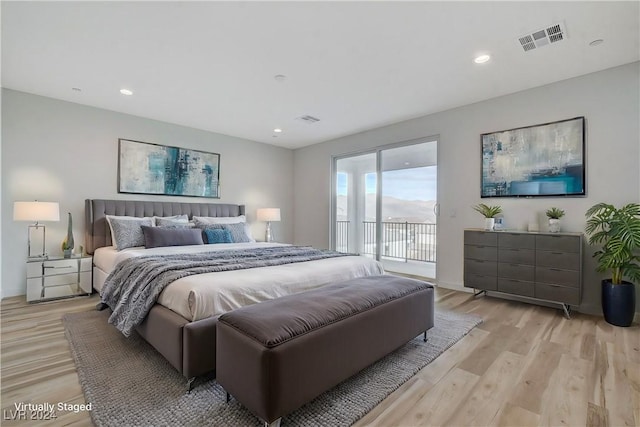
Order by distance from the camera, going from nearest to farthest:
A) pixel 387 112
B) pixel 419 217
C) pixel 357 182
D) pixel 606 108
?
pixel 606 108 < pixel 387 112 < pixel 419 217 < pixel 357 182

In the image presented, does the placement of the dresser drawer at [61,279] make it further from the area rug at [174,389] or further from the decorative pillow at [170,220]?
the area rug at [174,389]

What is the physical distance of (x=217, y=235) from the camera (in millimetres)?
4320

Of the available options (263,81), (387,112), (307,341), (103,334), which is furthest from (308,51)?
(103,334)

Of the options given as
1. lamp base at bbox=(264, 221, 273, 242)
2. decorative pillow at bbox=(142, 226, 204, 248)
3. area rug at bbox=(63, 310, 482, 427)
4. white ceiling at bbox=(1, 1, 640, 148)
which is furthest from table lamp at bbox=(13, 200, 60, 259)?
lamp base at bbox=(264, 221, 273, 242)

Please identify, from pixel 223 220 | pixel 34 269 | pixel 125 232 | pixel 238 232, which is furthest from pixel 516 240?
pixel 34 269

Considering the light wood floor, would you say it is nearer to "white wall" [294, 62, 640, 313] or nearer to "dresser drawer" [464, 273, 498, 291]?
"dresser drawer" [464, 273, 498, 291]

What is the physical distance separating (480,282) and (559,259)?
2.88ft

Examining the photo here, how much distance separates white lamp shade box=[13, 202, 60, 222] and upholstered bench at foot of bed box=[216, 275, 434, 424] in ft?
10.5

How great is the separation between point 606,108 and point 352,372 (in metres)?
3.78

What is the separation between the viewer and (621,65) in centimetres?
303

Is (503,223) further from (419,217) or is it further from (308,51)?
(308,51)

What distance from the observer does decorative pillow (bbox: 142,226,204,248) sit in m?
3.77

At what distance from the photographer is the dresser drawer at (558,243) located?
3.04 metres

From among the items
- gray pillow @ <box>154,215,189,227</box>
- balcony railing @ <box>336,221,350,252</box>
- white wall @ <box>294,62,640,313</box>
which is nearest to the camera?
white wall @ <box>294,62,640,313</box>
